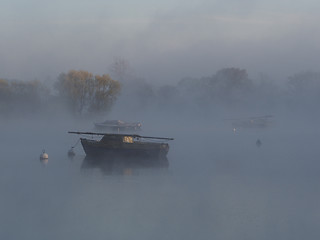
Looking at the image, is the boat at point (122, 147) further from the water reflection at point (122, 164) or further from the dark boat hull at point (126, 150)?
the water reflection at point (122, 164)

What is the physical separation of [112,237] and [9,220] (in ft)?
18.4

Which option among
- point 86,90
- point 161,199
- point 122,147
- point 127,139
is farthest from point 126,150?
point 86,90

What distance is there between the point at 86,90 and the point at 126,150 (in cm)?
6662

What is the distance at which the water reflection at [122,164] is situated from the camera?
39456mm

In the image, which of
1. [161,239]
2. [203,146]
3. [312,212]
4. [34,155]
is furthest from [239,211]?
[203,146]

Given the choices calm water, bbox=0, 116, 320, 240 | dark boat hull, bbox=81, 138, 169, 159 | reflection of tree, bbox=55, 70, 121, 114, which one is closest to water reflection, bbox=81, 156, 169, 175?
calm water, bbox=0, 116, 320, 240

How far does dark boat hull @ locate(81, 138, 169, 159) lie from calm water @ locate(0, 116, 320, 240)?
1.69 meters

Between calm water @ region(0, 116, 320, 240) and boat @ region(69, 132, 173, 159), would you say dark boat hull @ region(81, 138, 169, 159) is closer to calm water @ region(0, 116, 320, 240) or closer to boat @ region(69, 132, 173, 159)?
boat @ region(69, 132, 173, 159)

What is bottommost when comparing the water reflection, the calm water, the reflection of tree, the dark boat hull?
the calm water

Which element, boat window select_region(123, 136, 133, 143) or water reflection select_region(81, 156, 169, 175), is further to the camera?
boat window select_region(123, 136, 133, 143)

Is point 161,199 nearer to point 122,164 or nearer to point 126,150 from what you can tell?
point 122,164

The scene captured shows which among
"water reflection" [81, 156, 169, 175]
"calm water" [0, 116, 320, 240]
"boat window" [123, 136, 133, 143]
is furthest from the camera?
"boat window" [123, 136, 133, 143]

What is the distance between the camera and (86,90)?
106375 millimetres

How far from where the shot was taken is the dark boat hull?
41.7m
